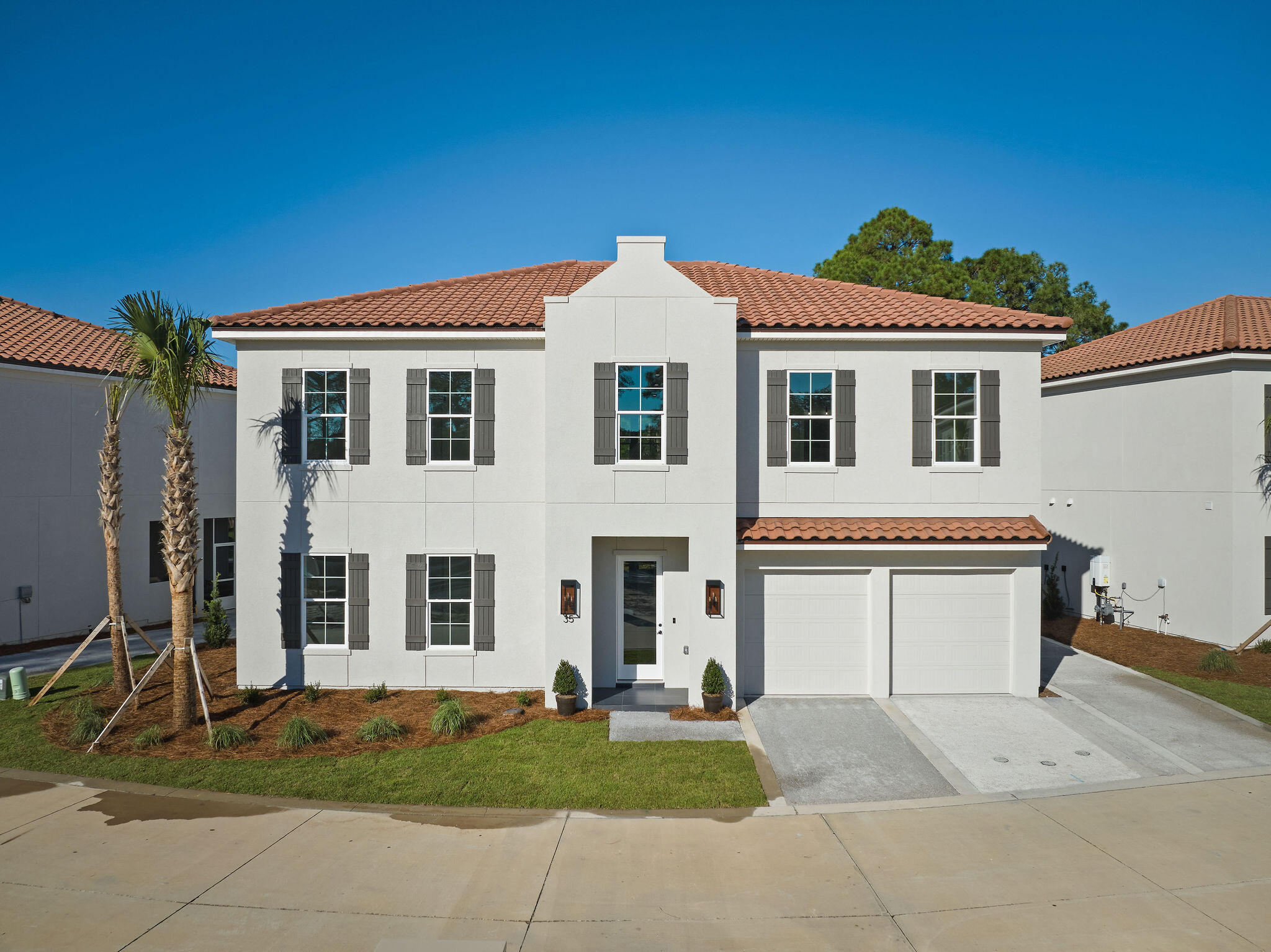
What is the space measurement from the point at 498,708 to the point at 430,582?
8.80ft

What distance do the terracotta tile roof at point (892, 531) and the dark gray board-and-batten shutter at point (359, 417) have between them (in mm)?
6968

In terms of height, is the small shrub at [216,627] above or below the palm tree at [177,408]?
below

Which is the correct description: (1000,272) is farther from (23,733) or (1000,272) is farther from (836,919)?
(23,733)

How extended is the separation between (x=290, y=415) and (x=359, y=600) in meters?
3.64

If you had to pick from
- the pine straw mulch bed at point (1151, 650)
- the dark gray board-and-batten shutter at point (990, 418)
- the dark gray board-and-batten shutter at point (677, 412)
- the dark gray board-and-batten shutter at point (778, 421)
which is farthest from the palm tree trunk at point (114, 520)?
the pine straw mulch bed at point (1151, 650)

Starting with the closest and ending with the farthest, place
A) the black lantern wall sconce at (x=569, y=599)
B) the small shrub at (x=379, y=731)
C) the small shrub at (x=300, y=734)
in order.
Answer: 1. the small shrub at (x=300, y=734)
2. the small shrub at (x=379, y=731)
3. the black lantern wall sconce at (x=569, y=599)

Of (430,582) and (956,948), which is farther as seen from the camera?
(430,582)

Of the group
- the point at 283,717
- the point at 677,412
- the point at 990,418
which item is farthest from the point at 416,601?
the point at 990,418

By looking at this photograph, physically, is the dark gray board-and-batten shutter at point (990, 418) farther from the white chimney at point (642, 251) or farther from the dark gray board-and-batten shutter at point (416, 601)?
the dark gray board-and-batten shutter at point (416, 601)

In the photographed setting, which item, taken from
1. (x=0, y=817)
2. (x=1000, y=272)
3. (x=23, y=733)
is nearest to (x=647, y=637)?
(x=0, y=817)

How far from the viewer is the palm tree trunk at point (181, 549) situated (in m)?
10.4

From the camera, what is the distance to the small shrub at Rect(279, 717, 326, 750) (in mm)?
10055

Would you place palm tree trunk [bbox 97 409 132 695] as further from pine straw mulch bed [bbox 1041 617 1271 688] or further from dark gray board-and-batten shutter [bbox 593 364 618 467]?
pine straw mulch bed [bbox 1041 617 1271 688]

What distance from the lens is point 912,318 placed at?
41.8 feet
